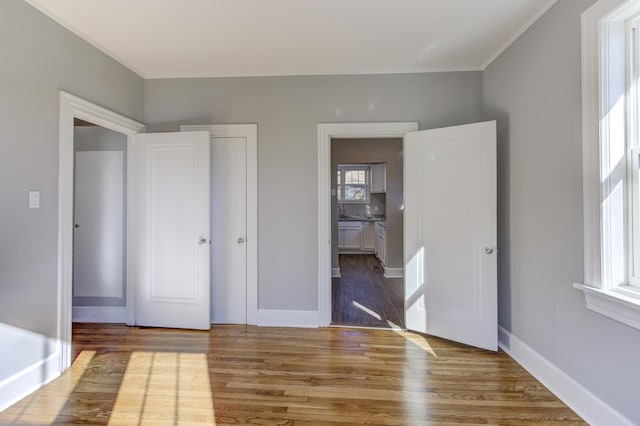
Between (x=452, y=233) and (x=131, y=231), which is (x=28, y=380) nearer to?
(x=131, y=231)

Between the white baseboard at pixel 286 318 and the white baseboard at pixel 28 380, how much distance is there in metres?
1.65

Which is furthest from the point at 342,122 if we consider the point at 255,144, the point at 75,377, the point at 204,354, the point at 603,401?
the point at 75,377

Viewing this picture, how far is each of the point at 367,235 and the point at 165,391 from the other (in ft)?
20.2

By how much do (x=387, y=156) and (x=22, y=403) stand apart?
5488 mm

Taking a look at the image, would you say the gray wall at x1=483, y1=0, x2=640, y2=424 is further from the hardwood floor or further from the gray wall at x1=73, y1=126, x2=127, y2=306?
the gray wall at x1=73, y1=126, x2=127, y2=306

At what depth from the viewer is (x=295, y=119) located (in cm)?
324

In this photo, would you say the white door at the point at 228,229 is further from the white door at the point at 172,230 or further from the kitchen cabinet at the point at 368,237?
the kitchen cabinet at the point at 368,237

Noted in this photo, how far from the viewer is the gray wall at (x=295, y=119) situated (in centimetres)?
318

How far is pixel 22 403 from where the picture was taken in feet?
6.39

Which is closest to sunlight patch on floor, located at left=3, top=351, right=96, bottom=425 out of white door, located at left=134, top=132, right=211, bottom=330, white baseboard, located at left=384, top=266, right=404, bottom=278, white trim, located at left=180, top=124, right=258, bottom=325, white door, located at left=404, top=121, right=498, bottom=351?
white door, located at left=134, top=132, right=211, bottom=330

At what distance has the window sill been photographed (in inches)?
59.2

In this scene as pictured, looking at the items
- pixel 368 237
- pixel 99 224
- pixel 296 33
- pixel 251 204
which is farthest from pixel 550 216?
pixel 368 237

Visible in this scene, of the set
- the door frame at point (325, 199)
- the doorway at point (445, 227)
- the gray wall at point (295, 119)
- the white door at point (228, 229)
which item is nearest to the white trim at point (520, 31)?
the gray wall at point (295, 119)

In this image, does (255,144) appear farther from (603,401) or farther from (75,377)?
(603,401)
